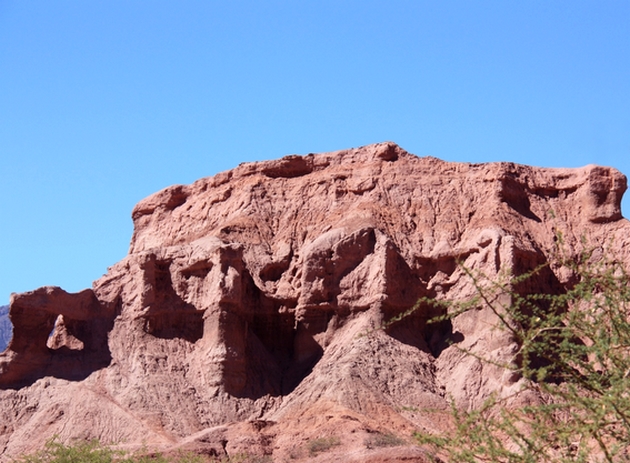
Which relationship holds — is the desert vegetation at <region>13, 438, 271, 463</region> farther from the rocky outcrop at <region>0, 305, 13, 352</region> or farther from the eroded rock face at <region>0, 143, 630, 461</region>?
the rocky outcrop at <region>0, 305, 13, 352</region>

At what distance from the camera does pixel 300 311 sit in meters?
49.9

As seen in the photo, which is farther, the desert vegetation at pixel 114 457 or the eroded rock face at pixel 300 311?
the eroded rock face at pixel 300 311

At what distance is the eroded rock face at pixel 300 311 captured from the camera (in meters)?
45.2

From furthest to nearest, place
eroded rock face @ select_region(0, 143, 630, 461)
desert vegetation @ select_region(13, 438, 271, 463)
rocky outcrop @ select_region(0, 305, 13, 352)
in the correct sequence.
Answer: rocky outcrop @ select_region(0, 305, 13, 352)
eroded rock face @ select_region(0, 143, 630, 461)
desert vegetation @ select_region(13, 438, 271, 463)

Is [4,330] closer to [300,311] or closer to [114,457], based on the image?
[300,311]

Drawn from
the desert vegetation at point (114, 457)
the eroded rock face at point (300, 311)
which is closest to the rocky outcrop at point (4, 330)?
the eroded rock face at point (300, 311)

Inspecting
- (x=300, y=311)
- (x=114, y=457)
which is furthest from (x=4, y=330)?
(x=114, y=457)

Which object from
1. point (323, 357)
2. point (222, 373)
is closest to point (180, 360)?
point (222, 373)

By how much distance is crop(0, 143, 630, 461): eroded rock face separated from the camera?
148ft

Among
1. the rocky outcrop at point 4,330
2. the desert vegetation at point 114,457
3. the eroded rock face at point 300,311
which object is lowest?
the desert vegetation at point 114,457

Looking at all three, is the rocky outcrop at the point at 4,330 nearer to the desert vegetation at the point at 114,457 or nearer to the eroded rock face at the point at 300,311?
the eroded rock face at the point at 300,311

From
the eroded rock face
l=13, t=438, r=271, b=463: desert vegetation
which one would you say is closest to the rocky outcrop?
the eroded rock face

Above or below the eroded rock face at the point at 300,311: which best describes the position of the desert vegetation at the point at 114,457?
below

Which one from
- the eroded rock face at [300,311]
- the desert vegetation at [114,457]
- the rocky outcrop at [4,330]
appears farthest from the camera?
the rocky outcrop at [4,330]
